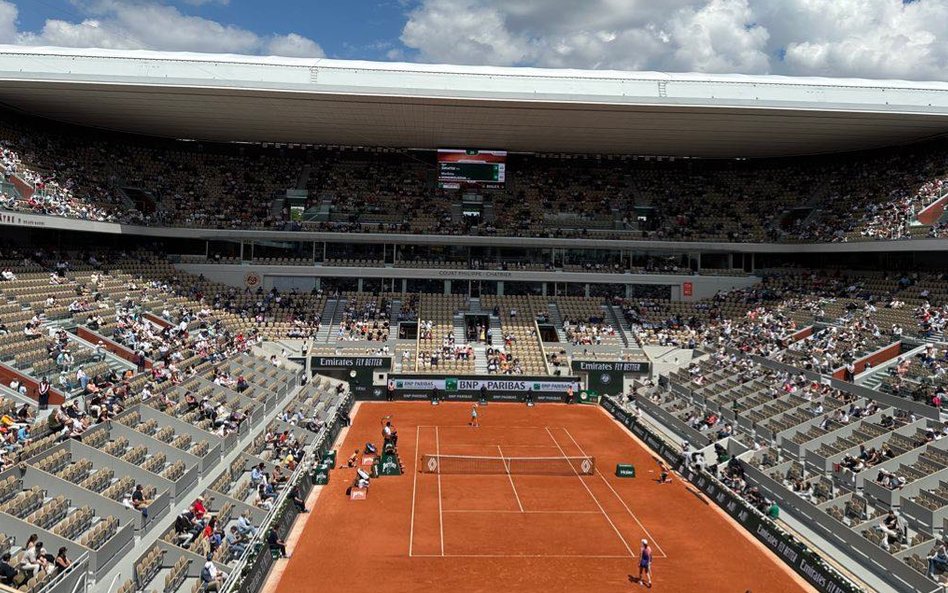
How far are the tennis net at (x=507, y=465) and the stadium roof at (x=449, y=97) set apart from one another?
22.8m

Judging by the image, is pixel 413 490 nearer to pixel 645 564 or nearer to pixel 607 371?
pixel 645 564

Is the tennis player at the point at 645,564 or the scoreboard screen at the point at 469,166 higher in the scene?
the scoreboard screen at the point at 469,166

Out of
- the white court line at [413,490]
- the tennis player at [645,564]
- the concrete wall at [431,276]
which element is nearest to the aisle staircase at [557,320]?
the concrete wall at [431,276]

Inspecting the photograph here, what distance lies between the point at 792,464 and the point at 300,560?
17793mm

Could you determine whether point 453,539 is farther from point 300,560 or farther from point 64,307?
point 64,307

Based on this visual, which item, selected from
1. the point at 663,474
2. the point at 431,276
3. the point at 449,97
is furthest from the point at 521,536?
the point at 431,276

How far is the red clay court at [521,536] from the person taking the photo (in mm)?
18219

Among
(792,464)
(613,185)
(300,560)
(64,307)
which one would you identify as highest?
(613,185)

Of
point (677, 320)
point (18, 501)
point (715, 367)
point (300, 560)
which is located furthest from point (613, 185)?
point (18, 501)

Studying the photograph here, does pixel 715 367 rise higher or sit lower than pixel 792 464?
higher

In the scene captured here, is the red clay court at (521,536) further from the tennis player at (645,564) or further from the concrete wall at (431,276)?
the concrete wall at (431,276)

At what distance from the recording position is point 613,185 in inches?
2351

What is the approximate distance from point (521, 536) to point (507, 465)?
25.0 ft

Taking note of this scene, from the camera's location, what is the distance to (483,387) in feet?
141
